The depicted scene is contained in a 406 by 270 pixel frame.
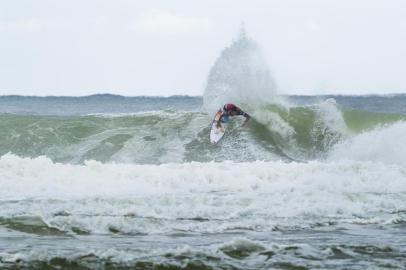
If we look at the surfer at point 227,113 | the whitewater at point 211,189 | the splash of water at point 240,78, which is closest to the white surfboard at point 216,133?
the surfer at point 227,113

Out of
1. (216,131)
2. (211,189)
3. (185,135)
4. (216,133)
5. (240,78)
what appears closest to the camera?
(211,189)

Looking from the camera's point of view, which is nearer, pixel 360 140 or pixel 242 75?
pixel 360 140

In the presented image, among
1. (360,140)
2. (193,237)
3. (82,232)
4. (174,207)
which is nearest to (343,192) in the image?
(174,207)

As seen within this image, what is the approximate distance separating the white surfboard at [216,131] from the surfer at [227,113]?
5 cm

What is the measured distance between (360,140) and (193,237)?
11247mm

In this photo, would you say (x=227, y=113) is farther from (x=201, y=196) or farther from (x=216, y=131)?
(x=201, y=196)

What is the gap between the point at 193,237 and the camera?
8.35m

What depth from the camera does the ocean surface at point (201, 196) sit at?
7.21 metres

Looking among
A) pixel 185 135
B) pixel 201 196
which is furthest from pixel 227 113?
pixel 201 196

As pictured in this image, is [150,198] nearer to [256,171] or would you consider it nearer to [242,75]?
[256,171]

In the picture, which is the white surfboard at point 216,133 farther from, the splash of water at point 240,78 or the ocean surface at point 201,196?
the splash of water at point 240,78

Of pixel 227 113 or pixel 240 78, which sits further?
pixel 240 78

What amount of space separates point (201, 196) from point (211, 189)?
41.6 inches

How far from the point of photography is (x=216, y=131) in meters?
19.0
